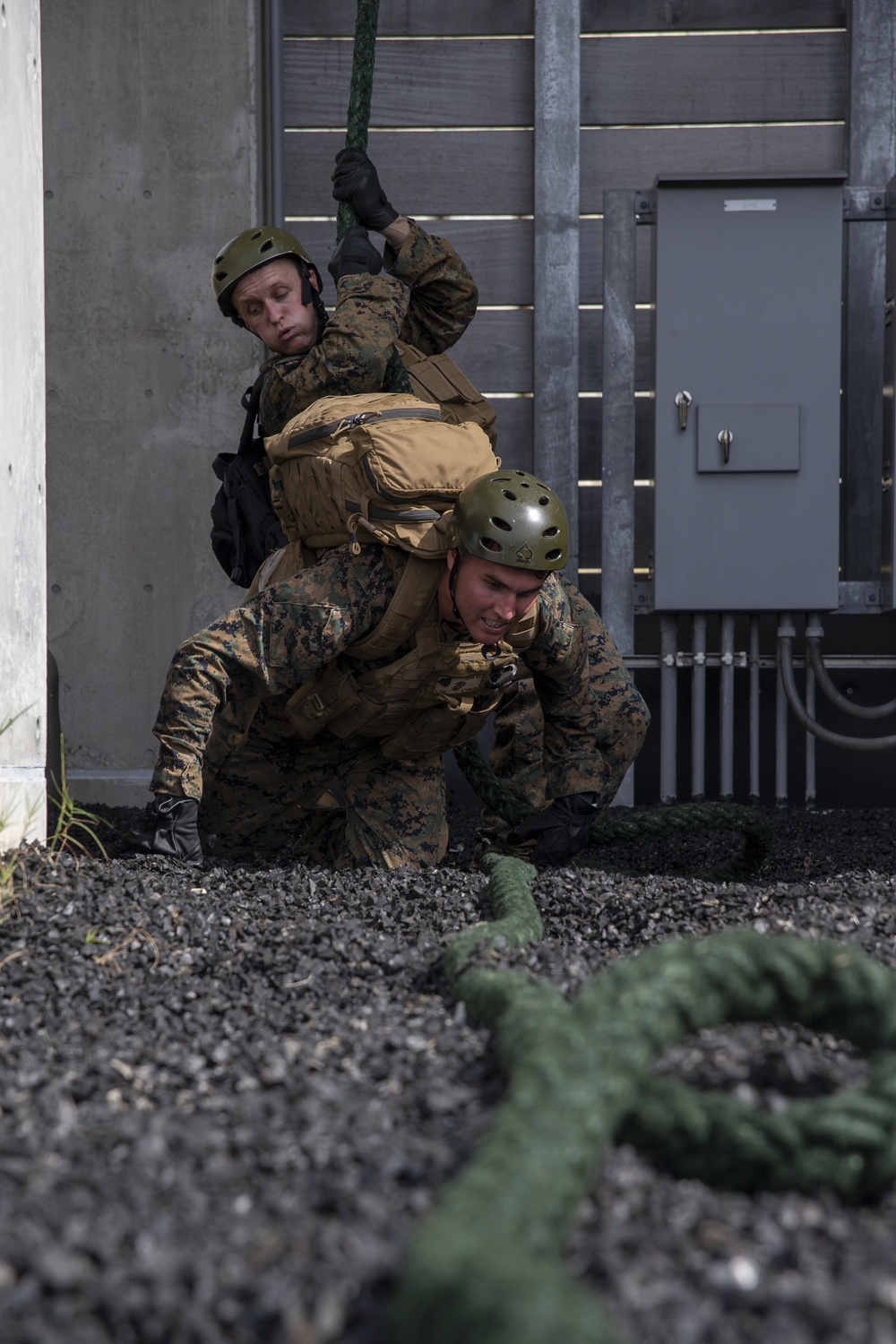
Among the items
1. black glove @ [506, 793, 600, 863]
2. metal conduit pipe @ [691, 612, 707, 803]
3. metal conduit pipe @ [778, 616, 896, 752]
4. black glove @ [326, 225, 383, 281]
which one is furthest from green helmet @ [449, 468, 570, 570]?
metal conduit pipe @ [778, 616, 896, 752]

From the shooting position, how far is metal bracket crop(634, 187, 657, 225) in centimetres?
455

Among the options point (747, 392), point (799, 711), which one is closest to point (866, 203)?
point (747, 392)

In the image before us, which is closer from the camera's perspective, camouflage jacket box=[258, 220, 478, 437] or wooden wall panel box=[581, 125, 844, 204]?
camouflage jacket box=[258, 220, 478, 437]

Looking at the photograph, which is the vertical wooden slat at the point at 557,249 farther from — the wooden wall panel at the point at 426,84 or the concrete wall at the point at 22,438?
the concrete wall at the point at 22,438

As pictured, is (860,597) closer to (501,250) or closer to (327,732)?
(501,250)

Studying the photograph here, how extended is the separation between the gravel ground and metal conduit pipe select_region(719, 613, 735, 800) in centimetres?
199

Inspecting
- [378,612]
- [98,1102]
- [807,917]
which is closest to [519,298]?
[378,612]

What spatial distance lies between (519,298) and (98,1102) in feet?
13.6

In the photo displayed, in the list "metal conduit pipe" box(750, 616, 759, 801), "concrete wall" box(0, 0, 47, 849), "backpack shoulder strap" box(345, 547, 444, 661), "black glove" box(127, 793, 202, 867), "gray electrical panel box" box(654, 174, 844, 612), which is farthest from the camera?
"metal conduit pipe" box(750, 616, 759, 801)

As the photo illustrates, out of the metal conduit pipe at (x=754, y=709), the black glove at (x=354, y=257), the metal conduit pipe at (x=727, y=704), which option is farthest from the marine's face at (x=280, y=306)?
the metal conduit pipe at (x=754, y=709)

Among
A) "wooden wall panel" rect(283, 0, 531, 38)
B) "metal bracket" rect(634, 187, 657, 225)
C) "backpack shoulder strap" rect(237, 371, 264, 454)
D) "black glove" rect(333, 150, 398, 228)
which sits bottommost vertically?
"backpack shoulder strap" rect(237, 371, 264, 454)

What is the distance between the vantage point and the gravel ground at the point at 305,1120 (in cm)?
102

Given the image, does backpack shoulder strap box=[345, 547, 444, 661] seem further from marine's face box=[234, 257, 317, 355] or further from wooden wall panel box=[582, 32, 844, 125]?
wooden wall panel box=[582, 32, 844, 125]

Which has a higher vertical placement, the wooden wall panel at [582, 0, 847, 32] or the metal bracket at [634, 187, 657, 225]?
the wooden wall panel at [582, 0, 847, 32]
